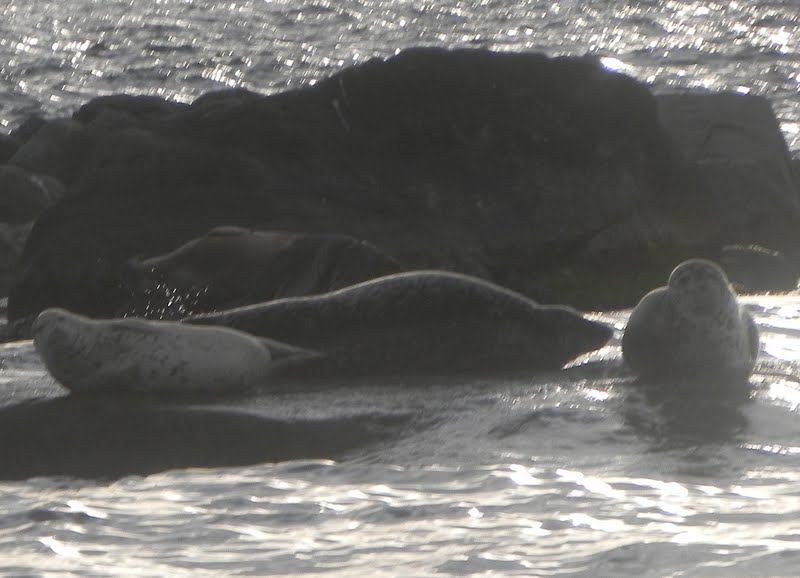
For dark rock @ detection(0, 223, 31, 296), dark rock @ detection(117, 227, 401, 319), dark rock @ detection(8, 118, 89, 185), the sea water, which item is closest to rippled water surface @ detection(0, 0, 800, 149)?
dark rock @ detection(8, 118, 89, 185)

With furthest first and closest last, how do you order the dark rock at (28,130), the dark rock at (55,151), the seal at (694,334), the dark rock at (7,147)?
the dark rock at (28,130), the dark rock at (7,147), the dark rock at (55,151), the seal at (694,334)

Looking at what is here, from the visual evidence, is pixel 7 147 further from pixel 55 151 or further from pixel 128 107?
pixel 128 107

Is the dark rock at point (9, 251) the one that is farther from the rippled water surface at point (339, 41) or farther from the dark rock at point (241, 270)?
the rippled water surface at point (339, 41)

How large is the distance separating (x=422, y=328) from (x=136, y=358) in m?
1.39

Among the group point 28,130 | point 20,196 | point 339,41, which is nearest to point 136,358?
point 20,196

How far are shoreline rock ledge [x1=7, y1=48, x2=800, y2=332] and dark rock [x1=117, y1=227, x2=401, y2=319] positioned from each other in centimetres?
35

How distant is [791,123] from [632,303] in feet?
31.7

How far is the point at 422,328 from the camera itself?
7.18m

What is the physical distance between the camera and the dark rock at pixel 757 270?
11984 millimetres

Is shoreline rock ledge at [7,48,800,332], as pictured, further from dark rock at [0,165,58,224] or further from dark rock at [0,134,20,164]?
dark rock at [0,134,20,164]

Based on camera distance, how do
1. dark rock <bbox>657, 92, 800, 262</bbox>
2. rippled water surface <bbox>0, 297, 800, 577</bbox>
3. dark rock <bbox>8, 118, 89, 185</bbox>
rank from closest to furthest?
rippled water surface <bbox>0, 297, 800, 577</bbox>
dark rock <bbox>657, 92, 800, 262</bbox>
dark rock <bbox>8, 118, 89, 185</bbox>

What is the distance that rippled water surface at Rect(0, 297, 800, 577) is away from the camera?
432 centimetres

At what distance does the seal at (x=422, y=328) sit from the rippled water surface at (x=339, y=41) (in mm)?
14387

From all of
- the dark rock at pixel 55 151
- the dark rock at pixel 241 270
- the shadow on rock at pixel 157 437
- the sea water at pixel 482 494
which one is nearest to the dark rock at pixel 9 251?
the dark rock at pixel 55 151
